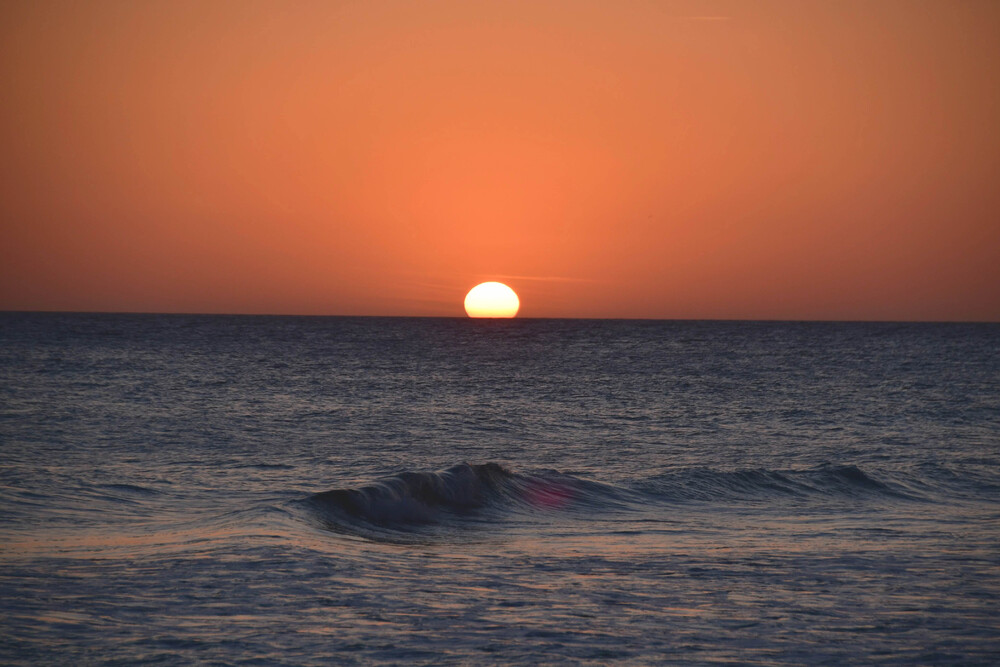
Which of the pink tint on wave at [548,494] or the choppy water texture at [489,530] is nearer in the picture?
the choppy water texture at [489,530]

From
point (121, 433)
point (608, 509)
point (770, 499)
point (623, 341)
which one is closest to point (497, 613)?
point (608, 509)

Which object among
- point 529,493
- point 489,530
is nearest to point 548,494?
point 529,493

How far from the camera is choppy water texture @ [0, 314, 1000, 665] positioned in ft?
26.4

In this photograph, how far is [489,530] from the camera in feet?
47.9

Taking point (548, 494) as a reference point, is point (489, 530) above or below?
above

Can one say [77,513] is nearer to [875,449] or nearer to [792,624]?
[792,624]

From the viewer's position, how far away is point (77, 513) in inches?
573

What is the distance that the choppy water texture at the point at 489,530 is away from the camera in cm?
805

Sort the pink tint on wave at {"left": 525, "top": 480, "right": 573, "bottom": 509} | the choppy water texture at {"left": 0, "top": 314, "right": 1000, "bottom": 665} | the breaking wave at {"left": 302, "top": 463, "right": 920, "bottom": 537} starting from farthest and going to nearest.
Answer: the pink tint on wave at {"left": 525, "top": 480, "right": 573, "bottom": 509} → the breaking wave at {"left": 302, "top": 463, "right": 920, "bottom": 537} → the choppy water texture at {"left": 0, "top": 314, "right": 1000, "bottom": 665}

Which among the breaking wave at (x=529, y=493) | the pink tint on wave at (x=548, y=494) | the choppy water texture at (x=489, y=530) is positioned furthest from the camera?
the pink tint on wave at (x=548, y=494)

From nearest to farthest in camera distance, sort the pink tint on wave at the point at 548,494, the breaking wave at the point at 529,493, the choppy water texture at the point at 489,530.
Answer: the choppy water texture at the point at 489,530 → the breaking wave at the point at 529,493 → the pink tint on wave at the point at 548,494

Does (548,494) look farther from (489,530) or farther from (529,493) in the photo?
(489,530)

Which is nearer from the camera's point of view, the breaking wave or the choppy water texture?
the choppy water texture

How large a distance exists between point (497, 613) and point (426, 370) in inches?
2064
